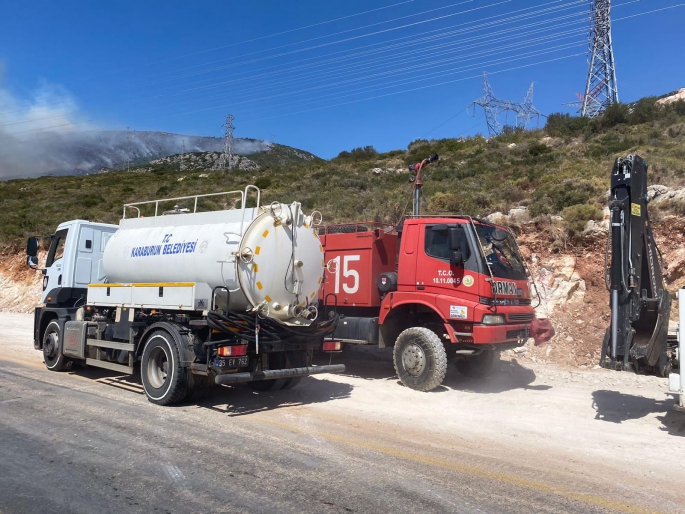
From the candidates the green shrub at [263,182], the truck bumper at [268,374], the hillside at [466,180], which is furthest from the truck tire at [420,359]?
the green shrub at [263,182]

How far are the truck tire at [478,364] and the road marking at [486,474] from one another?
479 cm

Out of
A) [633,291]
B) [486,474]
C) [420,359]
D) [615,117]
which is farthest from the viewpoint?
[615,117]

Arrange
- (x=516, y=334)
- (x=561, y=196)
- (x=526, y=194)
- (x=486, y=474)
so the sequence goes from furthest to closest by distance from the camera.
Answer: (x=526, y=194), (x=561, y=196), (x=516, y=334), (x=486, y=474)

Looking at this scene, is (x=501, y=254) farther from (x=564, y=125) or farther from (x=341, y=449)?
(x=564, y=125)

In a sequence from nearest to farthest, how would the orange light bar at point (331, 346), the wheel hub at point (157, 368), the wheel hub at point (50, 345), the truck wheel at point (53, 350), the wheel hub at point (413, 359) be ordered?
1. the wheel hub at point (157, 368)
2. the orange light bar at point (331, 346)
3. the wheel hub at point (413, 359)
4. the truck wheel at point (53, 350)
5. the wheel hub at point (50, 345)

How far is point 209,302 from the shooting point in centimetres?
746

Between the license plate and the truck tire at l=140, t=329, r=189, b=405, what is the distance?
25.3 inches

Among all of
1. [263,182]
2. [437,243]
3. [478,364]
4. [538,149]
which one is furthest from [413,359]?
[263,182]

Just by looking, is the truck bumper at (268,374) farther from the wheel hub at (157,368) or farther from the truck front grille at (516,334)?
the truck front grille at (516,334)

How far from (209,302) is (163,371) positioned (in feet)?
4.52

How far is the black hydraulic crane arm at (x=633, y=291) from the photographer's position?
6855 millimetres

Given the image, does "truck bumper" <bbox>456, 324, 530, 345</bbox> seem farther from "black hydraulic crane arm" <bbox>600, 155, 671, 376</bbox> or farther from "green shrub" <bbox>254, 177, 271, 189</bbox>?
"green shrub" <bbox>254, 177, 271, 189</bbox>

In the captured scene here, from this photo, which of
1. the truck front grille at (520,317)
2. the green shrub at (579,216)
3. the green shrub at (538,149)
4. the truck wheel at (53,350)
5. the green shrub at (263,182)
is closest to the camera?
the truck front grille at (520,317)

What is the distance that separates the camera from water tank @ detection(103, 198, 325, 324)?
24.6 feet
